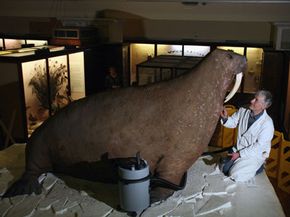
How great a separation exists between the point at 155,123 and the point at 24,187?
1462mm

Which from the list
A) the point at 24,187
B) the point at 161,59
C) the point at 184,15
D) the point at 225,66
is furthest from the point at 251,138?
the point at 184,15

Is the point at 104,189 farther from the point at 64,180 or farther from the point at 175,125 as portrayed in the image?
the point at 175,125

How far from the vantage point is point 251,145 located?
379 cm

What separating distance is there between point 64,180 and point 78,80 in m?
4.62

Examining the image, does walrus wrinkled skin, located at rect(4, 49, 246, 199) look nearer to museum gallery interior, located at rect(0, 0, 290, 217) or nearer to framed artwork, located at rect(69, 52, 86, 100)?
museum gallery interior, located at rect(0, 0, 290, 217)

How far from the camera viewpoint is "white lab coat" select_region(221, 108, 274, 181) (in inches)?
147

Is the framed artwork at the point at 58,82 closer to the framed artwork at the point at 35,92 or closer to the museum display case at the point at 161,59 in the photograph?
the framed artwork at the point at 35,92

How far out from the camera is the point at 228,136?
5.80 meters

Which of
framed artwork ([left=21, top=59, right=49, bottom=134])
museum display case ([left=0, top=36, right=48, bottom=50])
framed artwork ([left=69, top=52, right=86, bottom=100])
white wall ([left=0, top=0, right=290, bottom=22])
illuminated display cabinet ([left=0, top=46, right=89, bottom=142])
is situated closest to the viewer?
illuminated display cabinet ([left=0, top=46, right=89, bottom=142])

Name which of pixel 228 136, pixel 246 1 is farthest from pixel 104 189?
pixel 246 1

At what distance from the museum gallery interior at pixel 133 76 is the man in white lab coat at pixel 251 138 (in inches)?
5.8

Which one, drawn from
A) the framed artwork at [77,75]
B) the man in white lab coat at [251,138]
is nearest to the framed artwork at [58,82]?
the framed artwork at [77,75]

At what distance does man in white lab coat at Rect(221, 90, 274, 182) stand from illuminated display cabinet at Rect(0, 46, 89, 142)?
358 centimetres

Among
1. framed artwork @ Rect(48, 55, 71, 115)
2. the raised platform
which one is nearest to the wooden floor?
the raised platform
